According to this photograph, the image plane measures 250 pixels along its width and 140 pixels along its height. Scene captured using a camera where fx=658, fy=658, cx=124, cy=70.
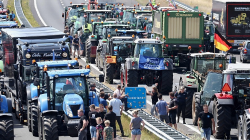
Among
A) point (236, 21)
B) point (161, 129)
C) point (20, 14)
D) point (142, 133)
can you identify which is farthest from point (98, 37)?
point (20, 14)

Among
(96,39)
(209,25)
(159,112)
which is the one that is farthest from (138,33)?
(159,112)

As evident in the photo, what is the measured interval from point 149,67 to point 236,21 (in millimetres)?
17144

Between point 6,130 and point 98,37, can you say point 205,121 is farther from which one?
point 98,37

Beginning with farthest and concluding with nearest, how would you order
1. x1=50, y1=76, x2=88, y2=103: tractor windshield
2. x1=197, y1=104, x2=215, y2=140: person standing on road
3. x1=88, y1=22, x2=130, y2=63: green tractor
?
x1=88, y1=22, x2=130, y2=63: green tractor < x1=50, y1=76, x2=88, y2=103: tractor windshield < x1=197, y1=104, x2=215, y2=140: person standing on road

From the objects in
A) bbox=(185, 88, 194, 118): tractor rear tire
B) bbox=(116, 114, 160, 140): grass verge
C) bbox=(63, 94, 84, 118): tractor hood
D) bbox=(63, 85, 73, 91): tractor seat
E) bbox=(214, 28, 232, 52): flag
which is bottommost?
bbox=(116, 114, 160, 140): grass verge

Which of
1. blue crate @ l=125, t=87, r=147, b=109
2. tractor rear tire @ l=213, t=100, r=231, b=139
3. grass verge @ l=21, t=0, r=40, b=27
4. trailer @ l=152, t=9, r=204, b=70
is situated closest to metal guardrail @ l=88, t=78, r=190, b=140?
blue crate @ l=125, t=87, r=147, b=109

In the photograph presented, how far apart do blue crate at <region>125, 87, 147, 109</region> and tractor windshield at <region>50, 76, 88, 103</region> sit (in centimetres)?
409

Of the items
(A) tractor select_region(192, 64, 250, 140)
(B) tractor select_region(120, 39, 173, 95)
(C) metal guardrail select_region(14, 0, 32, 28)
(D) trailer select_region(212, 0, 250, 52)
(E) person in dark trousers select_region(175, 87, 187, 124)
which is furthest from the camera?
(C) metal guardrail select_region(14, 0, 32, 28)

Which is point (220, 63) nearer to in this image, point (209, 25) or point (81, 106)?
point (81, 106)

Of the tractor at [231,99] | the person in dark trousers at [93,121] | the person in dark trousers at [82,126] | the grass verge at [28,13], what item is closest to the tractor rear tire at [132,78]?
the tractor at [231,99]

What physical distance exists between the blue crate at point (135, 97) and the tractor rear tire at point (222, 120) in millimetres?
3946

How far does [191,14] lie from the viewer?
116 ft

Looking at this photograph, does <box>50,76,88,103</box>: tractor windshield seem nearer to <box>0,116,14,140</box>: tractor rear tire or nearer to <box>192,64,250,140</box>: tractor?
<box>0,116,14,140</box>: tractor rear tire

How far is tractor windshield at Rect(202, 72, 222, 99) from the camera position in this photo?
20.9 metres
